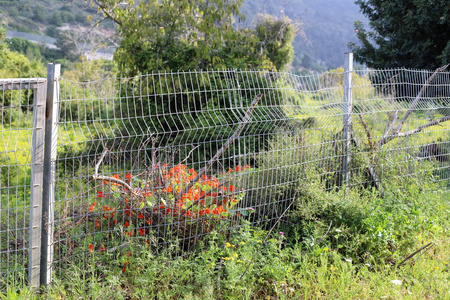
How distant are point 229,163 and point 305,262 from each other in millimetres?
1033

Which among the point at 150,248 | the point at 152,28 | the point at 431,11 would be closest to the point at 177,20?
the point at 152,28

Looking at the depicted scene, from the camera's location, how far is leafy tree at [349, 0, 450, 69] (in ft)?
31.4

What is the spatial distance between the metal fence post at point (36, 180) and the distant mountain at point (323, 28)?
2040 inches

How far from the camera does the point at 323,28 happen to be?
268 feet

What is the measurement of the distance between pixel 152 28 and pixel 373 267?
6509 millimetres

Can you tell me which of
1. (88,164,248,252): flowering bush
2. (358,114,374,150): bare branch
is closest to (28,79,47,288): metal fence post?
(88,164,248,252): flowering bush

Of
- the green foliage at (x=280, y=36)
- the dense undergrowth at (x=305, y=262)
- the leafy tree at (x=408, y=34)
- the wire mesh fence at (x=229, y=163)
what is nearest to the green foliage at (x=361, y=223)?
the dense undergrowth at (x=305, y=262)

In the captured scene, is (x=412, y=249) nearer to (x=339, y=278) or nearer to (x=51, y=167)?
(x=339, y=278)

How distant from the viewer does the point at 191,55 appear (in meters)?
8.42

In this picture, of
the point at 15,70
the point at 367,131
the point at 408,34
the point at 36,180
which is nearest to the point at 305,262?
the point at 367,131

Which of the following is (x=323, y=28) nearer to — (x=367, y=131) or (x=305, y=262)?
(x=367, y=131)

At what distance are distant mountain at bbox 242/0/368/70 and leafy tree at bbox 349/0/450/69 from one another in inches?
1631

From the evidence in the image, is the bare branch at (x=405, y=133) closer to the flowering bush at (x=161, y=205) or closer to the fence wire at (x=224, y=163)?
the fence wire at (x=224, y=163)

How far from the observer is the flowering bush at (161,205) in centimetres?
334
